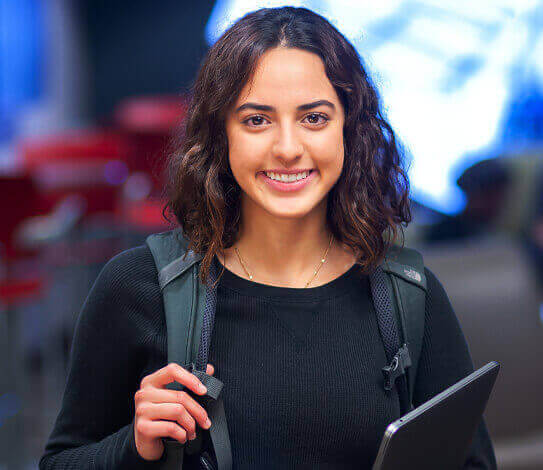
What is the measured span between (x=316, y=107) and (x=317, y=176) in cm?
13

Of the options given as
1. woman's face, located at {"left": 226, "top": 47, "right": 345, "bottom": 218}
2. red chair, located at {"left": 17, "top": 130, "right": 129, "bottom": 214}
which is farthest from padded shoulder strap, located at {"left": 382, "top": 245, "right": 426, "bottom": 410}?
red chair, located at {"left": 17, "top": 130, "right": 129, "bottom": 214}

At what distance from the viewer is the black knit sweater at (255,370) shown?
1.14 metres

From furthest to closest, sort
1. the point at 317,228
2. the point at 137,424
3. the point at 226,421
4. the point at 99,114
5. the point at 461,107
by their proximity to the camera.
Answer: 1. the point at 99,114
2. the point at 461,107
3. the point at 317,228
4. the point at 226,421
5. the point at 137,424

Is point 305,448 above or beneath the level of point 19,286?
above

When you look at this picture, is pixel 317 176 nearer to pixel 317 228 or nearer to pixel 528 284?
pixel 317 228

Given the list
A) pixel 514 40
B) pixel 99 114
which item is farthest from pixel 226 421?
pixel 99 114

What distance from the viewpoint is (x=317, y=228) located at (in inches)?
52.7

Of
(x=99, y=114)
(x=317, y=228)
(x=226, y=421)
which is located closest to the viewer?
(x=226, y=421)

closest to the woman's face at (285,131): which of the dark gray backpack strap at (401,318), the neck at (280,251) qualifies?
the neck at (280,251)

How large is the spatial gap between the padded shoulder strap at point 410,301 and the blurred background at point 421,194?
30 cm

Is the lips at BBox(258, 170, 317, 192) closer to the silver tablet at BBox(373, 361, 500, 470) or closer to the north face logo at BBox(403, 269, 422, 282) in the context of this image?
the north face logo at BBox(403, 269, 422, 282)

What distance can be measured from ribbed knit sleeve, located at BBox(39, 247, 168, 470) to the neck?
190mm

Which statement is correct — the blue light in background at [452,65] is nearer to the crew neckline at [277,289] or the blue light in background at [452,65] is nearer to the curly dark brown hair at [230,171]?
the curly dark brown hair at [230,171]

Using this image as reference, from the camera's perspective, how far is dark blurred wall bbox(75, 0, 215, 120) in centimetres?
734
